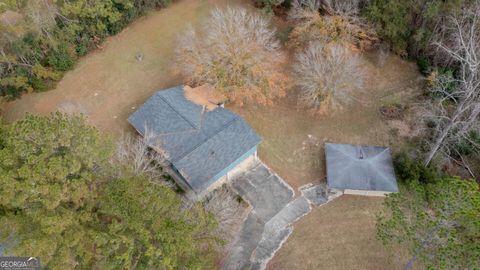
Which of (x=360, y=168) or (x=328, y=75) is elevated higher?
(x=328, y=75)

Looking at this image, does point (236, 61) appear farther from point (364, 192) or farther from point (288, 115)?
point (364, 192)

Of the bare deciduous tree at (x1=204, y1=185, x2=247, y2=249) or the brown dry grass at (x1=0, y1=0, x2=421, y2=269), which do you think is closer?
the bare deciduous tree at (x1=204, y1=185, x2=247, y2=249)

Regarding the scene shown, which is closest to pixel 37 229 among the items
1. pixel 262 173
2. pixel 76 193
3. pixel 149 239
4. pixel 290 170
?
pixel 76 193

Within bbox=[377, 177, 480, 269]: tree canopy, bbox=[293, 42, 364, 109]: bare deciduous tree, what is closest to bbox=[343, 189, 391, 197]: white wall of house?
bbox=[293, 42, 364, 109]: bare deciduous tree

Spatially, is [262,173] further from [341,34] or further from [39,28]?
[39,28]

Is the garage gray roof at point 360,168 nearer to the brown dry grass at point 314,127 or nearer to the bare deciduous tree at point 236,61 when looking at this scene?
the brown dry grass at point 314,127

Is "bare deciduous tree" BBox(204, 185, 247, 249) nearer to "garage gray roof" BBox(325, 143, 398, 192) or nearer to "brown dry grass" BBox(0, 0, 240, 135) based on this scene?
"garage gray roof" BBox(325, 143, 398, 192)

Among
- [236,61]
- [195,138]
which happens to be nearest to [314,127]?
[236,61]
